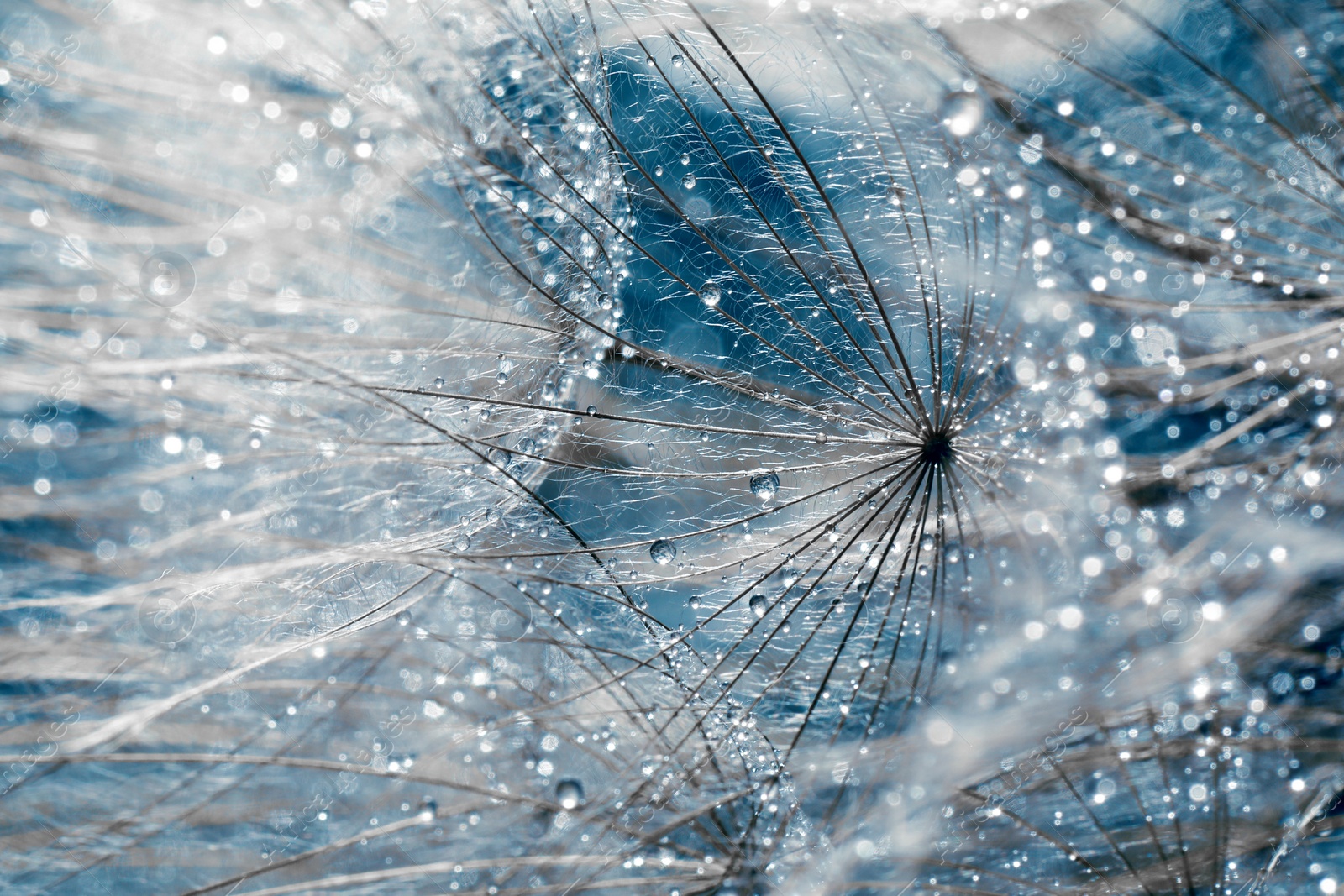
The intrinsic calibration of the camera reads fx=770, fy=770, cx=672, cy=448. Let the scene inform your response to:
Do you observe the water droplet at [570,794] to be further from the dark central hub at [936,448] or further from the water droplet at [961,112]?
the water droplet at [961,112]

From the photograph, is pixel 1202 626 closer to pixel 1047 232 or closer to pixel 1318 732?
pixel 1318 732

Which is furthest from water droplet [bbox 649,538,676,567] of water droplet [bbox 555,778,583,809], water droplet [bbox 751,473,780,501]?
water droplet [bbox 555,778,583,809]

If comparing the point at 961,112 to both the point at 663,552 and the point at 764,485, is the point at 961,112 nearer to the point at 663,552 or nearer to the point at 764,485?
the point at 764,485

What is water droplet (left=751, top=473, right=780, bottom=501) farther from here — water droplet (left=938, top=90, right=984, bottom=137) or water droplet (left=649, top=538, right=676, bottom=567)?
water droplet (left=938, top=90, right=984, bottom=137)

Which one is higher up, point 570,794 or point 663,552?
point 663,552

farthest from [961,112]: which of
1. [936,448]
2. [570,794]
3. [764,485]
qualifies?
[570,794]
